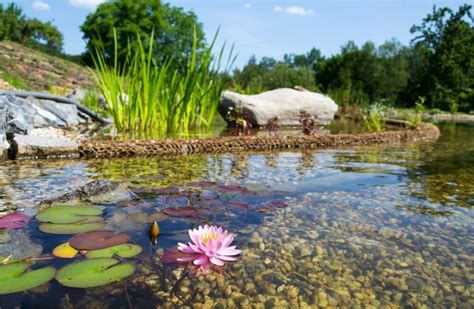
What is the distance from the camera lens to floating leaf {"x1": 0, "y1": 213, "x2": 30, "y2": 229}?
1.44 meters

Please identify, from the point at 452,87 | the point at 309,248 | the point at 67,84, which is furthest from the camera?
the point at 452,87

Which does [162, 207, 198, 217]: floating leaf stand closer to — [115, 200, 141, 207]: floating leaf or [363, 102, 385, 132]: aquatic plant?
[115, 200, 141, 207]: floating leaf

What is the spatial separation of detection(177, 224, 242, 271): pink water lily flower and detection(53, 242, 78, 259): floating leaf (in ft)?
1.17

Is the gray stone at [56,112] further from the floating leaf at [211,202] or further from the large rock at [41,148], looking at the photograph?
the floating leaf at [211,202]

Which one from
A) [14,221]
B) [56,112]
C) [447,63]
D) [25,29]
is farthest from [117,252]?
[25,29]

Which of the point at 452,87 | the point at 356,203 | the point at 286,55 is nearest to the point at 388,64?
the point at 452,87

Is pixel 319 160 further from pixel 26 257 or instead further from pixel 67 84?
pixel 67 84

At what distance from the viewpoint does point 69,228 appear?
141 cm

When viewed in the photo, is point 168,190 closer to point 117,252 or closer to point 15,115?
point 117,252

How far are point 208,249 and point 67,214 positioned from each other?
69 centimetres

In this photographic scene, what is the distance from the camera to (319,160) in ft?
11.9

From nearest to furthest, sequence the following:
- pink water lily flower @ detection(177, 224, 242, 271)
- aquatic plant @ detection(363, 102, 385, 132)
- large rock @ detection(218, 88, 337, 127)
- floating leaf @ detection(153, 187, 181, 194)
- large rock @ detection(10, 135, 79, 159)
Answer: pink water lily flower @ detection(177, 224, 242, 271), floating leaf @ detection(153, 187, 181, 194), large rock @ detection(10, 135, 79, 159), aquatic plant @ detection(363, 102, 385, 132), large rock @ detection(218, 88, 337, 127)

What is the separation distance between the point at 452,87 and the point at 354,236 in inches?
919

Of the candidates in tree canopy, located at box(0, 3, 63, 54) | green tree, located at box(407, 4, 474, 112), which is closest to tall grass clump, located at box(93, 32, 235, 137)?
green tree, located at box(407, 4, 474, 112)
